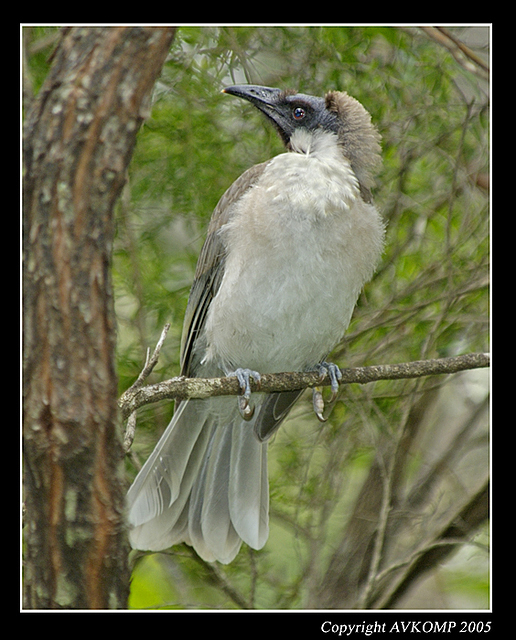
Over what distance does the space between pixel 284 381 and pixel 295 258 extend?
22.9 inches

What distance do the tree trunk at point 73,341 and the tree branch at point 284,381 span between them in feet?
1.75

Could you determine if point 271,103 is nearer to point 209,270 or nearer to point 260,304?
point 209,270

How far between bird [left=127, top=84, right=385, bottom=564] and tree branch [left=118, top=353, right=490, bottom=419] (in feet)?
0.48

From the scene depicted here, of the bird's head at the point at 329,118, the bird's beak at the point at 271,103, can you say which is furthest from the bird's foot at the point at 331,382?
the bird's beak at the point at 271,103

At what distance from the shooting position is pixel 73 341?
2078mm

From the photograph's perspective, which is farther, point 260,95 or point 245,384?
point 260,95

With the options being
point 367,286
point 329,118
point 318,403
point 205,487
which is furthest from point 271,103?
point 205,487

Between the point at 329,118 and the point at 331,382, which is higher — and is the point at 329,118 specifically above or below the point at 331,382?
above

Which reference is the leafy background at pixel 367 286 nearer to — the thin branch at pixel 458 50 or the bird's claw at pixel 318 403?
the thin branch at pixel 458 50

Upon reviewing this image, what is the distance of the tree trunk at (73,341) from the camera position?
207cm

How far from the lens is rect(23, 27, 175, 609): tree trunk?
207cm

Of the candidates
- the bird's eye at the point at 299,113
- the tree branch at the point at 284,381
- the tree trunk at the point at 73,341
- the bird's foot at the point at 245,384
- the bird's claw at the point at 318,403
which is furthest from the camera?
the bird's eye at the point at 299,113

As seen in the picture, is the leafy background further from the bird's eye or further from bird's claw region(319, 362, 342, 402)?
bird's claw region(319, 362, 342, 402)

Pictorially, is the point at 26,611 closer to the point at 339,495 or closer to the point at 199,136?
the point at 339,495
